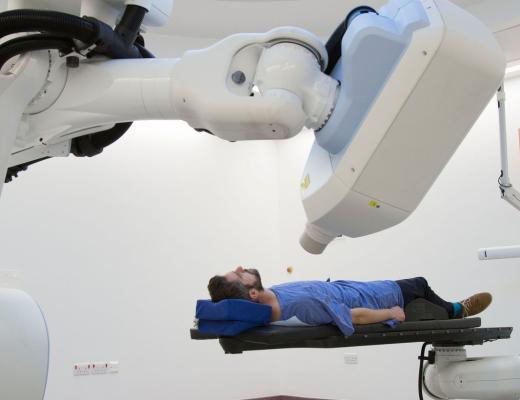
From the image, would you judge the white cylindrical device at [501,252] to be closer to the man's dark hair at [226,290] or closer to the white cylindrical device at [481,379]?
the white cylindrical device at [481,379]

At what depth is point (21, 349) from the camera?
95cm

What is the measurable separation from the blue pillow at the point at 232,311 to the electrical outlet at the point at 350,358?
8.53 ft

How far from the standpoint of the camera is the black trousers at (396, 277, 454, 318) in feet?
8.24

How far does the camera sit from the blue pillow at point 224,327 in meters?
1.66

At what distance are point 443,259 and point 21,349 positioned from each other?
3.30m

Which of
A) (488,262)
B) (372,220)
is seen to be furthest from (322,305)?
(488,262)

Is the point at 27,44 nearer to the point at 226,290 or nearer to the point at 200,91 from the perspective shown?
the point at 200,91

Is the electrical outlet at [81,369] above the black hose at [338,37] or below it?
below

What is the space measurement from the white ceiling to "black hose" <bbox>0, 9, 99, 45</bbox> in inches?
99.1

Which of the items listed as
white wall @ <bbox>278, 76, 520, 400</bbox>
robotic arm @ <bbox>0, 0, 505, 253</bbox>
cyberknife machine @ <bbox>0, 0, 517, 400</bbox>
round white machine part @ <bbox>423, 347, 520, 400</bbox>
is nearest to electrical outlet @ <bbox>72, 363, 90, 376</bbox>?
white wall @ <bbox>278, 76, 520, 400</bbox>

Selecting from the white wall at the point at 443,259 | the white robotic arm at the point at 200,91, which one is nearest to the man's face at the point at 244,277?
the white robotic arm at the point at 200,91

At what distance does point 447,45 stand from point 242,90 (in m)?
0.33

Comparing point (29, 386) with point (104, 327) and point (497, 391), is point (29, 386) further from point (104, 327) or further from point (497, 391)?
point (104, 327)

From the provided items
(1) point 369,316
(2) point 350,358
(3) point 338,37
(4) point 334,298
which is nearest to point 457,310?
(4) point 334,298
